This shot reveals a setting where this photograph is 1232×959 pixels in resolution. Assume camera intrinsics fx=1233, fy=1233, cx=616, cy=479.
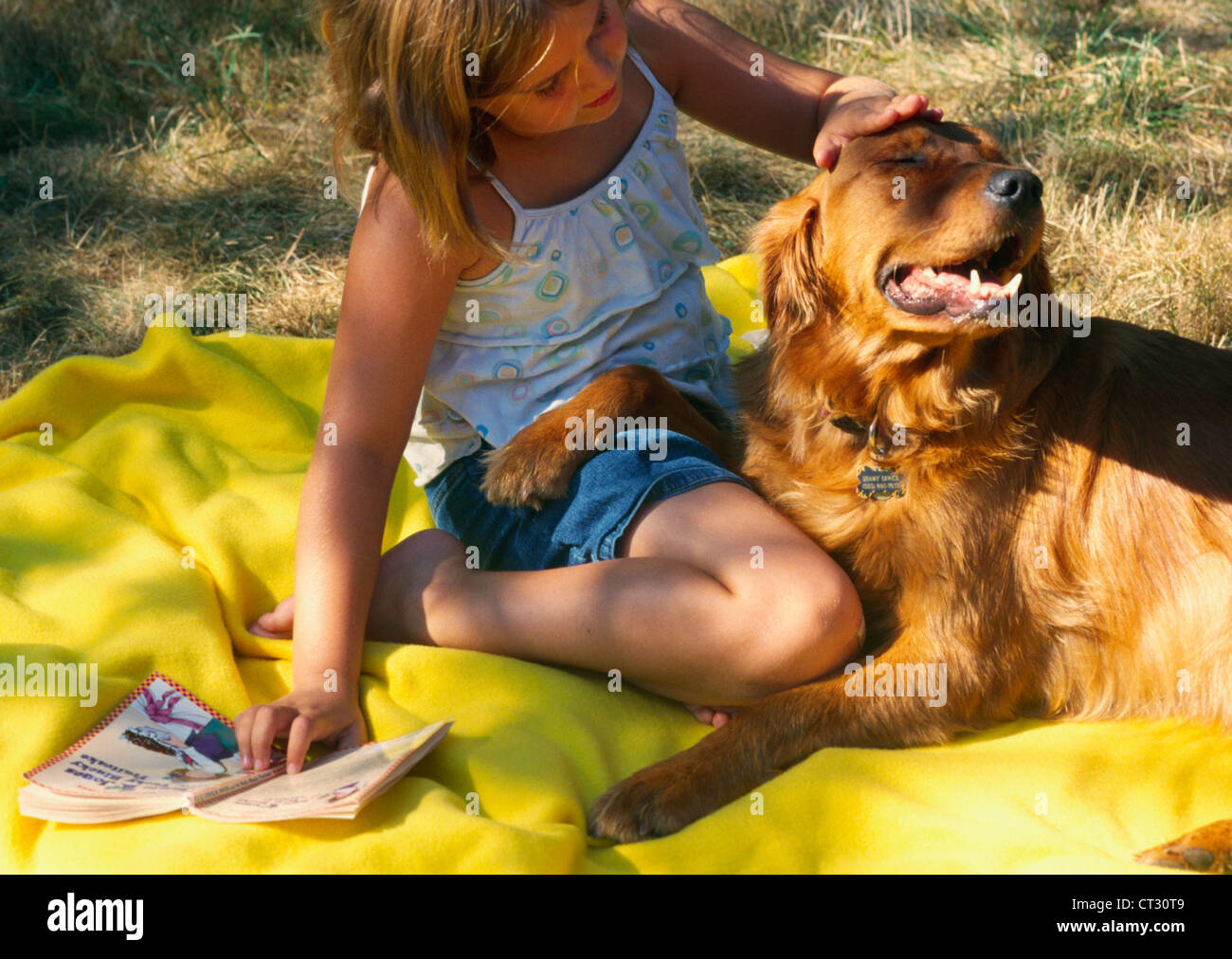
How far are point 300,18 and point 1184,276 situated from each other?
180 inches

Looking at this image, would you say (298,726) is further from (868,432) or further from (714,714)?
(868,432)

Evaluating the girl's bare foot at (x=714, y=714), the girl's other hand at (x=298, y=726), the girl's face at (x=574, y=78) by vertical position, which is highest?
the girl's face at (x=574, y=78)

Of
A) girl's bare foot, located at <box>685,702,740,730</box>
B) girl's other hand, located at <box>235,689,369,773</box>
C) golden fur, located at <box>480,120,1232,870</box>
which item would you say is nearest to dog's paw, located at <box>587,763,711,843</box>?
golden fur, located at <box>480,120,1232,870</box>

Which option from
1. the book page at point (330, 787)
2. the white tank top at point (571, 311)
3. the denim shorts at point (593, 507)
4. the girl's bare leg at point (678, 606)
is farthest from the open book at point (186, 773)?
the white tank top at point (571, 311)

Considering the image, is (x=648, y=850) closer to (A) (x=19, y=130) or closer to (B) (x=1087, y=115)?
(B) (x=1087, y=115)

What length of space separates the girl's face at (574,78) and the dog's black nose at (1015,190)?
0.84m

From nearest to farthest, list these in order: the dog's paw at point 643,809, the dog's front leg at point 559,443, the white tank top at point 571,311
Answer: the dog's paw at point 643,809 < the dog's front leg at point 559,443 < the white tank top at point 571,311

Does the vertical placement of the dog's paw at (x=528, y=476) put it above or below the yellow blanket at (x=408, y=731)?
above

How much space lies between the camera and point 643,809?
2.42m

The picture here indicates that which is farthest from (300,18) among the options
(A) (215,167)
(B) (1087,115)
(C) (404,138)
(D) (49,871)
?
(D) (49,871)

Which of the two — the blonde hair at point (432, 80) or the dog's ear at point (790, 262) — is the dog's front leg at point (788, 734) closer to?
the dog's ear at point (790, 262)

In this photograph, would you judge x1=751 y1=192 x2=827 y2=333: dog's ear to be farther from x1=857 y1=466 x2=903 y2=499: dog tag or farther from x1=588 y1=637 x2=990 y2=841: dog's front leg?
x1=588 y1=637 x2=990 y2=841: dog's front leg

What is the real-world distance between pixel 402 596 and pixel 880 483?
1.14m

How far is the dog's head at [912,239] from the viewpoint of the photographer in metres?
2.50
